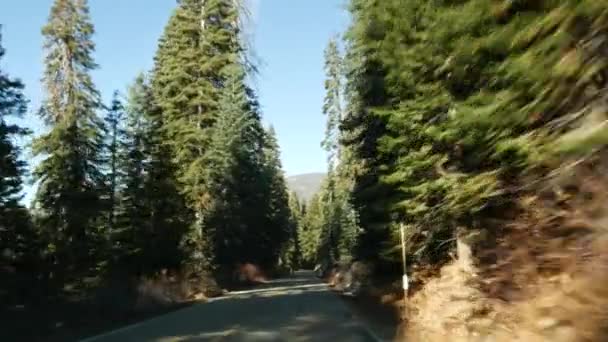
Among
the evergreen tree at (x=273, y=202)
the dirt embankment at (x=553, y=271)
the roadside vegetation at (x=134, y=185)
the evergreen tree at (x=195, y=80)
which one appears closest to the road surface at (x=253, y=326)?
the roadside vegetation at (x=134, y=185)

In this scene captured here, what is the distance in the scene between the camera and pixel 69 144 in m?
30.4

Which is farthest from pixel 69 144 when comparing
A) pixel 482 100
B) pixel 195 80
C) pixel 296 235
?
pixel 296 235

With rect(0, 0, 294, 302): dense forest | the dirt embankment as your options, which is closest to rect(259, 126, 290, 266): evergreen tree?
rect(0, 0, 294, 302): dense forest

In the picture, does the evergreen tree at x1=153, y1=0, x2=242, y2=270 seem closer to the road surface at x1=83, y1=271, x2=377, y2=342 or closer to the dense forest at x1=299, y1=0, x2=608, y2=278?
the road surface at x1=83, y1=271, x2=377, y2=342

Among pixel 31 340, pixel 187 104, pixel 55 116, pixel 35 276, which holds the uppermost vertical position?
pixel 187 104

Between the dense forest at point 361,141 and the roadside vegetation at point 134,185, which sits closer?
the dense forest at point 361,141

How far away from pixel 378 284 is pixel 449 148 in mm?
13803

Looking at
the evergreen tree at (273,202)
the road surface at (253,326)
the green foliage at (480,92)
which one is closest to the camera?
the green foliage at (480,92)

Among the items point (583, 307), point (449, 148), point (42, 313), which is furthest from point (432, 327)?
point (42, 313)

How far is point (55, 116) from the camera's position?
32344mm

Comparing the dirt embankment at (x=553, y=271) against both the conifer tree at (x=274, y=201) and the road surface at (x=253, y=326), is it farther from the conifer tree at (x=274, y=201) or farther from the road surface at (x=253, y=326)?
the conifer tree at (x=274, y=201)

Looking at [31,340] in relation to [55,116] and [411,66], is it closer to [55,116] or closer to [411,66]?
[411,66]

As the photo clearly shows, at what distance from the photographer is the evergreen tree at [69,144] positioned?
28.1m

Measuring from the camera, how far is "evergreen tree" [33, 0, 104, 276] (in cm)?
2808
